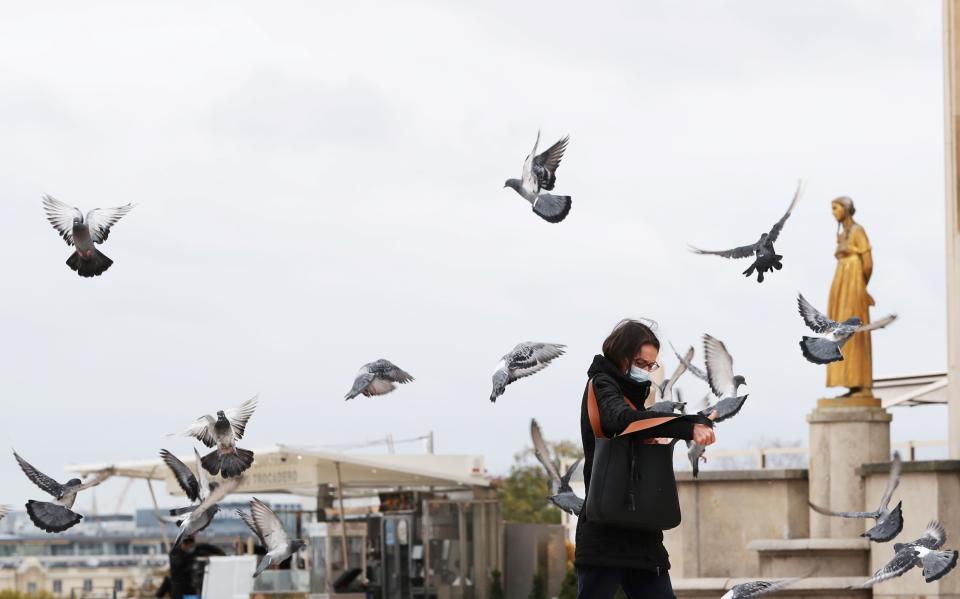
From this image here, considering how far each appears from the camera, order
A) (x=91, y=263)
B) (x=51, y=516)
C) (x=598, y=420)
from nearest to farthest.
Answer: (x=598, y=420), (x=51, y=516), (x=91, y=263)

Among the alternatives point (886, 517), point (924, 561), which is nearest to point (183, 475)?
point (924, 561)

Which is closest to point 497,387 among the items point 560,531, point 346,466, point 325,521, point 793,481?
point 793,481

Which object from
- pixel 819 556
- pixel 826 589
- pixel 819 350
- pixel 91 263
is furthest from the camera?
pixel 819 556

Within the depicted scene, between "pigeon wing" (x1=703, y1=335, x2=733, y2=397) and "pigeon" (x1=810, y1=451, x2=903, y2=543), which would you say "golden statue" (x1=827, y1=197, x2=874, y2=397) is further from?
"pigeon wing" (x1=703, y1=335, x2=733, y2=397)

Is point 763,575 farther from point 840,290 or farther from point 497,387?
point 497,387

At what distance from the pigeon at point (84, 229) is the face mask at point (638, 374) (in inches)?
255

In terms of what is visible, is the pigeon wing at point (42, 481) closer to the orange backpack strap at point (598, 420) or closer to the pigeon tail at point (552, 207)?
the pigeon tail at point (552, 207)

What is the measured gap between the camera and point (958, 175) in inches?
744

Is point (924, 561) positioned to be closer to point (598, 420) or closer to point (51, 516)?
point (51, 516)

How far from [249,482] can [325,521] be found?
1.39 metres

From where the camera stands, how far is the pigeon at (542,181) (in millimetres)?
11727

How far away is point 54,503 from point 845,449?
9.27 m

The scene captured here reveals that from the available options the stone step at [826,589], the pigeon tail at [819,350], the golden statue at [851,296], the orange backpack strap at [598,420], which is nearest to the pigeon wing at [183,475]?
the pigeon tail at [819,350]

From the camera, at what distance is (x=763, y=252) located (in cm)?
1234
